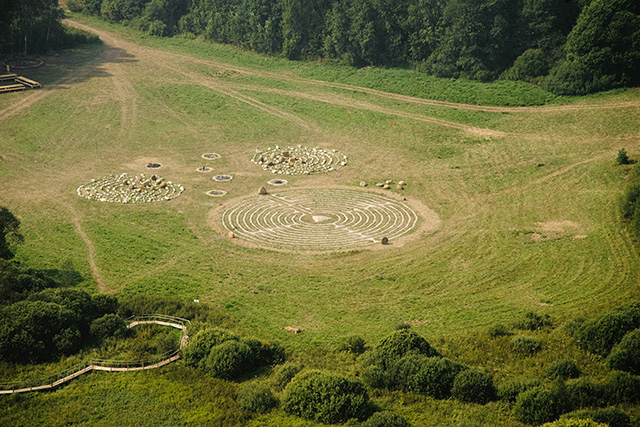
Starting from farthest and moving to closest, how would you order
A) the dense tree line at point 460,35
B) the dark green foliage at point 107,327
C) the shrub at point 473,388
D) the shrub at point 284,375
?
the dense tree line at point 460,35, the dark green foliage at point 107,327, the shrub at point 284,375, the shrub at point 473,388

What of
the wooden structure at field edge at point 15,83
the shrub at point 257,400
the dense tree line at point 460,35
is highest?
the dense tree line at point 460,35

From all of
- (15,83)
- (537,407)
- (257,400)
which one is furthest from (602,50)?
(15,83)

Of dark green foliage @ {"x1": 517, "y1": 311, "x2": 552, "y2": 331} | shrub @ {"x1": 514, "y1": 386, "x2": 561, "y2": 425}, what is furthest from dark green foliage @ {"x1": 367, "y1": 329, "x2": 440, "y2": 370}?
dark green foliage @ {"x1": 517, "y1": 311, "x2": 552, "y2": 331}

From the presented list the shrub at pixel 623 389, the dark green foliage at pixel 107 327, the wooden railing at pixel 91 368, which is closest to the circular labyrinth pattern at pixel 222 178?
the wooden railing at pixel 91 368

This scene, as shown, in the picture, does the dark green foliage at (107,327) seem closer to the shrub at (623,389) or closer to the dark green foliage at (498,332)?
the dark green foliage at (498,332)

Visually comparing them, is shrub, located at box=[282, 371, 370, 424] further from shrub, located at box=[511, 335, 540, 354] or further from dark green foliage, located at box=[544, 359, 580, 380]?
shrub, located at box=[511, 335, 540, 354]

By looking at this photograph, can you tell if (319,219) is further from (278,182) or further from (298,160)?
(298,160)

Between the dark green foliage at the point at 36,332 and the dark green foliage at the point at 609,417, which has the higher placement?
the dark green foliage at the point at 609,417

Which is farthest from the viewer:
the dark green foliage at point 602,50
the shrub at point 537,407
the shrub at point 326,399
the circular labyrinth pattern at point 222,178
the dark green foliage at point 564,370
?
the dark green foliage at point 602,50
